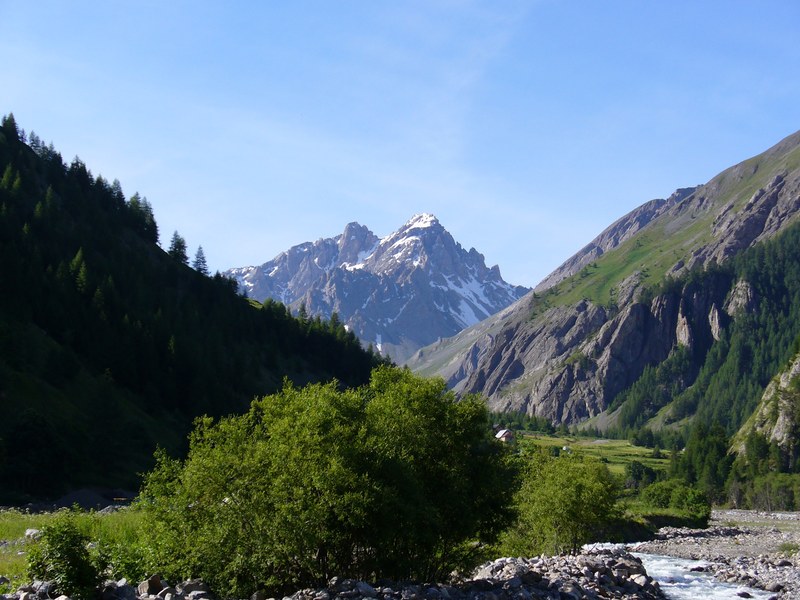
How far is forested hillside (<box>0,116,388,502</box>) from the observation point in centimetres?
9175

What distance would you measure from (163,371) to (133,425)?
95.0 feet

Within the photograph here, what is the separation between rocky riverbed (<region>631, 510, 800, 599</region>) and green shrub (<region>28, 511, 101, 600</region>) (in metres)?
44.3

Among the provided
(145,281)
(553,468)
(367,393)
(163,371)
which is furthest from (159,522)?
(145,281)

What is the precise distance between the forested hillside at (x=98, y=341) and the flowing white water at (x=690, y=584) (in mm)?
39751

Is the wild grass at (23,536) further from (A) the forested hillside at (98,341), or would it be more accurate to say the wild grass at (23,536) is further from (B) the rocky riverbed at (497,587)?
(A) the forested hillside at (98,341)

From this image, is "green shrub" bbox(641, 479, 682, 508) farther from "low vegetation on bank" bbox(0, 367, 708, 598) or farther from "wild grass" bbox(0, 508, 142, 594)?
"wild grass" bbox(0, 508, 142, 594)

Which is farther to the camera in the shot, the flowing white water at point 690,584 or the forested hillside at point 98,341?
the forested hillside at point 98,341

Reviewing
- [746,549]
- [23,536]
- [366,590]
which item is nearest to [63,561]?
[366,590]

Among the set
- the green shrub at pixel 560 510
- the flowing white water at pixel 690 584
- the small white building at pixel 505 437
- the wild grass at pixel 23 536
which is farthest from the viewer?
the green shrub at pixel 560 510

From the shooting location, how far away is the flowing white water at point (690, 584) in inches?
1944

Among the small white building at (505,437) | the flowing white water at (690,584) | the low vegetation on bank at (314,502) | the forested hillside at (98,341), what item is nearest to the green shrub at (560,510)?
the small white building at (505,437)

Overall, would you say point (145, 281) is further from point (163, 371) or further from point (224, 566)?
point (224, 566)

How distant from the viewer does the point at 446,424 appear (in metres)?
36.2

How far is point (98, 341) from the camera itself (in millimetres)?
125500
